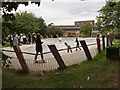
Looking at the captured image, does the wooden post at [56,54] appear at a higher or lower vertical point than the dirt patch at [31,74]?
higher

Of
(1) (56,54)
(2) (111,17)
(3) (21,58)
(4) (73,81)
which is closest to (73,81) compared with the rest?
(4) (73,81)

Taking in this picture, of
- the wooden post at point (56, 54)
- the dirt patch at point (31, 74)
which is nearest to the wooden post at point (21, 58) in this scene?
the dirt patch at point (31, 74)

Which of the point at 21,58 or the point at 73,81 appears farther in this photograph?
the point at 21,58

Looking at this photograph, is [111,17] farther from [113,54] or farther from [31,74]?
[31,74]

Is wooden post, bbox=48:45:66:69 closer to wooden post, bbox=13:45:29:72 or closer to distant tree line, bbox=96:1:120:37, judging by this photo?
wooden post, bbox=13:45:29:72

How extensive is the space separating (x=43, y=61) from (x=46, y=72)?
538 millimetres

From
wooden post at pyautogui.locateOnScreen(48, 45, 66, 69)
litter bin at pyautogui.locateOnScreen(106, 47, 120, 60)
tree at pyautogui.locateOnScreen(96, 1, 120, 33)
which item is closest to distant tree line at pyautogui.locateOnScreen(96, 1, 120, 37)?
tree at pyautogui.locateOnScreen(96, 1, 120, 33)

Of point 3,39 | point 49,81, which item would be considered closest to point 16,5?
point 3,39

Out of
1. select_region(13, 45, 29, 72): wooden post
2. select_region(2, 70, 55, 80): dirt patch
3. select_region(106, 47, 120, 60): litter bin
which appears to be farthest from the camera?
select_region(106, 47, 120, 60): litter bin

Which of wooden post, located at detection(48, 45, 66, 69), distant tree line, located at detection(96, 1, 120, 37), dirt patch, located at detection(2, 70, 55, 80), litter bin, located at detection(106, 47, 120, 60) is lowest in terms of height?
dirt patch, located at detection(2, 70, 55, 80)

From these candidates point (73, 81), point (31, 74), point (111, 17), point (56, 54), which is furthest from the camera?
point (111, 17)

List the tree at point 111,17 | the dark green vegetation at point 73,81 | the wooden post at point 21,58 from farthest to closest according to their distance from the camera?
the tree at point 111,17 < the wooden post at point 21,58 < the dark green vegetation at point 73,81

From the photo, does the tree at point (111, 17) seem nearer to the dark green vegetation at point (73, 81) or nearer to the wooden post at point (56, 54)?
the wooden post at point (56, 54)

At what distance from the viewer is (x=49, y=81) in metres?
5.55
